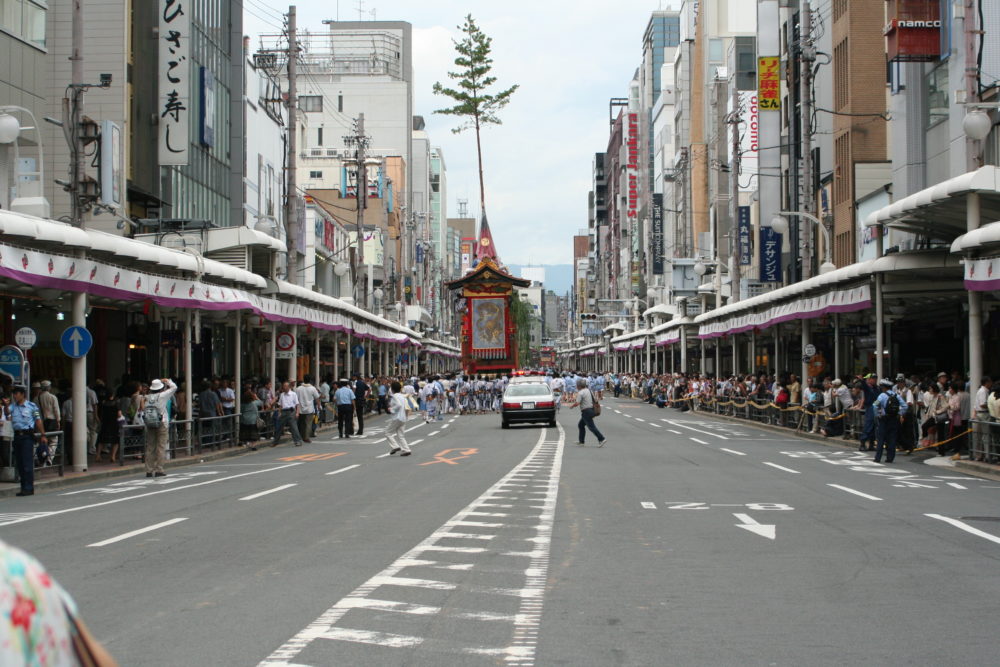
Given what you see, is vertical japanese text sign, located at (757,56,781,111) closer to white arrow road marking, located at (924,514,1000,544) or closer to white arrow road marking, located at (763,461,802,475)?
white arrow road marking, located at (763,461,802,475)

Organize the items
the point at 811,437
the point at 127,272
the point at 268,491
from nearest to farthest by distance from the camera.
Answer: the point at 268,491 < the point at 127,272 < the point at 811,437

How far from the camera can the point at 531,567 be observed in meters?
9.96

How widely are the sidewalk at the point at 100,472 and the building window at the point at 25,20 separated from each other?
13405mm

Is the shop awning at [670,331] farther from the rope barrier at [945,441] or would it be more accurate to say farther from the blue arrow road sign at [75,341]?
the blue arrow road sign at [75,341]

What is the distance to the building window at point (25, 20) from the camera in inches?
1219

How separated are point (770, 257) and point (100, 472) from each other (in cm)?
4669

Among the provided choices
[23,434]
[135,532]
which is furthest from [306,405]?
[135,532]

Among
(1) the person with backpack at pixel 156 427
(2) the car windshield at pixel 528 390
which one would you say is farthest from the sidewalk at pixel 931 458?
(1) the person with backpack at pixel 156 427

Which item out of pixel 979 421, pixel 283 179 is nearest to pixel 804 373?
pixel 979 421

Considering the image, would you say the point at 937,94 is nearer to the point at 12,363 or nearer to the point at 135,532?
the point at 12,363

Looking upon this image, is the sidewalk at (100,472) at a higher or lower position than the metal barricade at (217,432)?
lower

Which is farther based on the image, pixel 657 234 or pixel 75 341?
pixel 657 234

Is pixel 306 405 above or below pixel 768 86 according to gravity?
below

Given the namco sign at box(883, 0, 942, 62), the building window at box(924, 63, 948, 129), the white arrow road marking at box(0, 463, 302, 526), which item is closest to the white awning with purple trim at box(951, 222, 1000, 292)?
the namco sign at box(883, 0, 942, 62)
